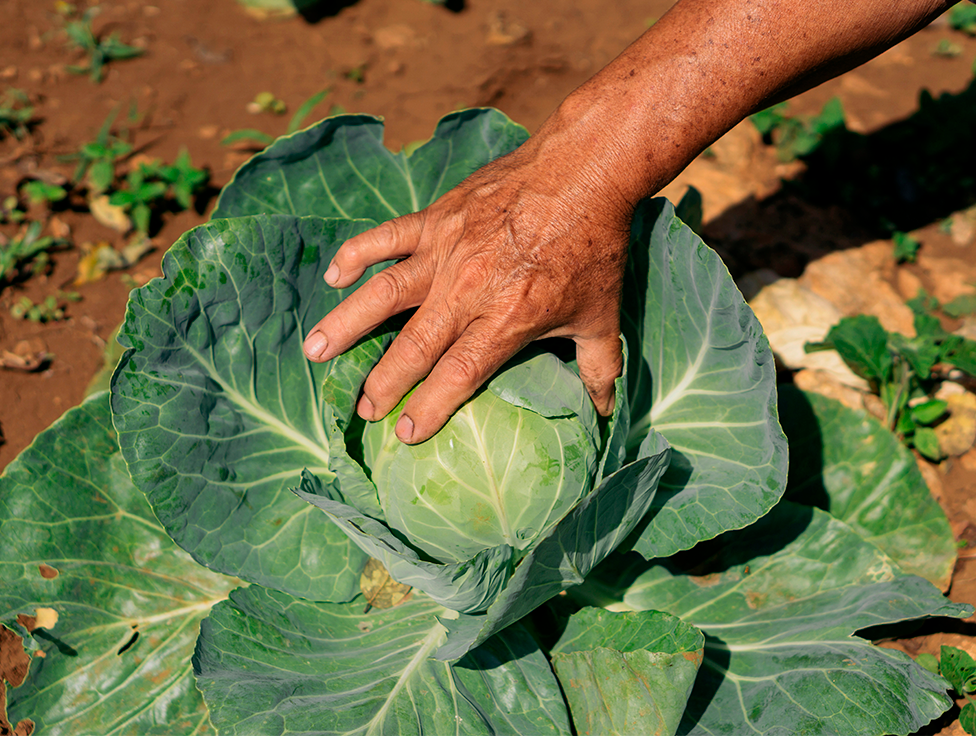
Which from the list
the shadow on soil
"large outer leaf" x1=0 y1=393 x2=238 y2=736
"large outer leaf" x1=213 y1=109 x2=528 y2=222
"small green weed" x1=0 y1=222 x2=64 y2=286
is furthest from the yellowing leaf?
"small green weed" x1=0 y1=222 x2=64 y2=286

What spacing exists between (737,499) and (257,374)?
173 cm

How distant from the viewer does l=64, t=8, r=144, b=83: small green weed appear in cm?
485

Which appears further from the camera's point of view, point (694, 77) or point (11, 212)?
point (11, 212)

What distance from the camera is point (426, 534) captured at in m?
2.28

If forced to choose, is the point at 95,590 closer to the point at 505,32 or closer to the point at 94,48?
the point at 94,48

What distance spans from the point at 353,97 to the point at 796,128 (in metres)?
2.95

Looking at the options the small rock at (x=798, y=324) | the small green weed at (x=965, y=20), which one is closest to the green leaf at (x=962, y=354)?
the small rock at (x=798, y=324)

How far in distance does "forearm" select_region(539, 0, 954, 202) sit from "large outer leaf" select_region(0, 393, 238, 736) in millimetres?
1988

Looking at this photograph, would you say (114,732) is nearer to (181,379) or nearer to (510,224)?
(181,379)

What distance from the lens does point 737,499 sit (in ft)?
7.87

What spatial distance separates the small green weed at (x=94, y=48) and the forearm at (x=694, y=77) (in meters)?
4.02

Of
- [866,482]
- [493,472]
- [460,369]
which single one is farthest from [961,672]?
[460,369]

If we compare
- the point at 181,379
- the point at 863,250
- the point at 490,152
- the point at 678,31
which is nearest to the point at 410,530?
the point at 181,379

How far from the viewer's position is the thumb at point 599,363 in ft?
7.88
